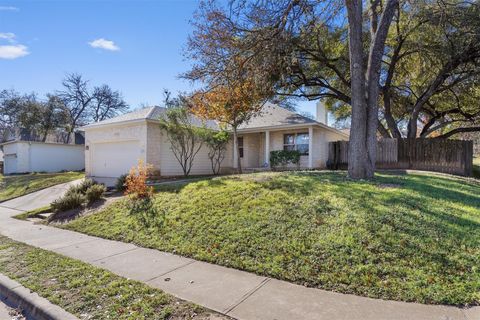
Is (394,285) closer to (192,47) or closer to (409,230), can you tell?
(409,230)

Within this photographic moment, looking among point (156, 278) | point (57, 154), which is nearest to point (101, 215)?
point (156, 278)

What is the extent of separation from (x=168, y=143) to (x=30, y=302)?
1239cm

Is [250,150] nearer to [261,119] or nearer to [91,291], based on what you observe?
[261,119]

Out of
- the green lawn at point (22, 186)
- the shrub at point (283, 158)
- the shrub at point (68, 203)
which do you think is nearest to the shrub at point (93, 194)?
the shrub at point (68, 203)

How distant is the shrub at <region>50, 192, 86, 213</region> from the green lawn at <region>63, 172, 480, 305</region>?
1836 mm

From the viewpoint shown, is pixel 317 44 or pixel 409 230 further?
pixel 317 44

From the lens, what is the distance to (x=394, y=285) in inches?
148

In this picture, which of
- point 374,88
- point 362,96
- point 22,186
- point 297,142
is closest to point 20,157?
point 22,186

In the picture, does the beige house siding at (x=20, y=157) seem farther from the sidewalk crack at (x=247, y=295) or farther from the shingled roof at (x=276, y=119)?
the sidewalk crack at (x=247, y=295)

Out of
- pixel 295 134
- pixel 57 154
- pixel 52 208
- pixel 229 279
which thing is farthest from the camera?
pixel 57 154

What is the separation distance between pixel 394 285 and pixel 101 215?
7.47 m

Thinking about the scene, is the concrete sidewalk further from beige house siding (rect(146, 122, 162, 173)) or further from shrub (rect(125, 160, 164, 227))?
beige house siding (rect(146, 122, 162, 173))

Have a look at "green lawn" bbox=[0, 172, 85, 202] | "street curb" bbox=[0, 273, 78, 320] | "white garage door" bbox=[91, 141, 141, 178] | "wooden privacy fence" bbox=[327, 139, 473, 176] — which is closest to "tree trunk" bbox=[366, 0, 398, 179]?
"street curb" bbox=[0, 273, 78, 320]

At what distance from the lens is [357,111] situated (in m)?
8.45
